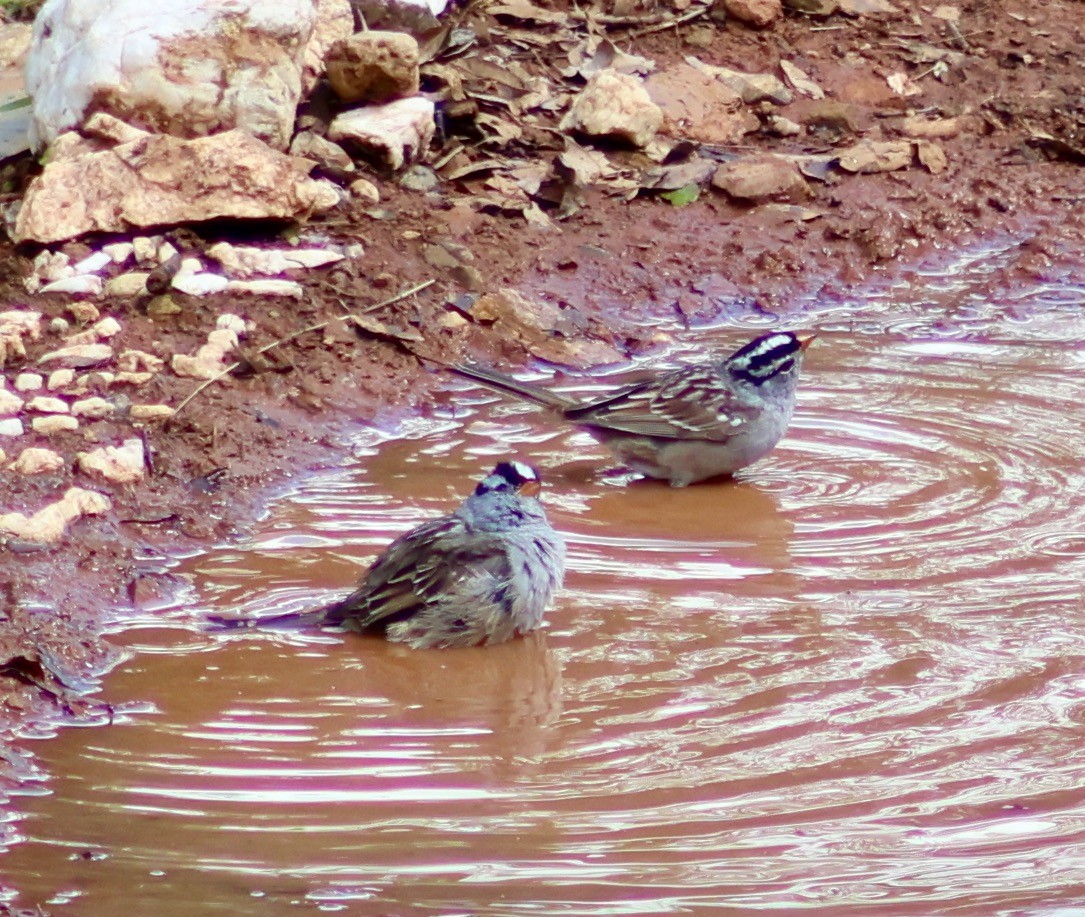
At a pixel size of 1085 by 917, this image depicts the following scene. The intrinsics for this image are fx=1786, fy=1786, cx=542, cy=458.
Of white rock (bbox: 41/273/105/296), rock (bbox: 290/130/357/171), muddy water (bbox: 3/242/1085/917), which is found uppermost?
rock (bbox: 290/130/357/171)

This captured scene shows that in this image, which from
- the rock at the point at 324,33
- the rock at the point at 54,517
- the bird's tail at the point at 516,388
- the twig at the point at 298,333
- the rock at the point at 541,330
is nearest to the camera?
the rock at the point at 54,517

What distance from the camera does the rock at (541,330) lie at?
332 inches

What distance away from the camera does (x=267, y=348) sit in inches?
307

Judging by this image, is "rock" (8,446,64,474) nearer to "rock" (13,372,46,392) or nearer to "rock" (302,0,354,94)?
"rock" (13,372,46,392)

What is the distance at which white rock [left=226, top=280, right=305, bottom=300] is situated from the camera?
8.10 m

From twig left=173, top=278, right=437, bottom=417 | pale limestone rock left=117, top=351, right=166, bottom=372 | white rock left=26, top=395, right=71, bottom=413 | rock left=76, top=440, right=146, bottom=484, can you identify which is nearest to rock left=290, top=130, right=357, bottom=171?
twig left=173, top=278, right=437, bottom=417

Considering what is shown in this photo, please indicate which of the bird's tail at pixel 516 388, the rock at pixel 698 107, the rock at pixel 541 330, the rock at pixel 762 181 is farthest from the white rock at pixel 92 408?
the rock at pixel 698 107

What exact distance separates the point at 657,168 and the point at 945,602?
461cm

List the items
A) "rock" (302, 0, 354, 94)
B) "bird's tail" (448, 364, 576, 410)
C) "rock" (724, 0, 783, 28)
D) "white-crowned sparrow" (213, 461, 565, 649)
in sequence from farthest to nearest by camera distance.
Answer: "rock" (724, 0, 783, 28) < "rock" (302, 0, 354, 94) < "bird's tail" (448, 364, 576, 410) < "white-crowned sparrow" (213, 461, 565, 649)

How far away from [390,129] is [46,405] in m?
2.90

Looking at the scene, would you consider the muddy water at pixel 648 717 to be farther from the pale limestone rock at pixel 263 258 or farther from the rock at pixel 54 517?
the pale limestone rock at pixel 263 258

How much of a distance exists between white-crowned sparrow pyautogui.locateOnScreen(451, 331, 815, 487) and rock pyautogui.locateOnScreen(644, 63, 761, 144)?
295 cm

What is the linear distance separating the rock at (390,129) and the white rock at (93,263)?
1568 mm

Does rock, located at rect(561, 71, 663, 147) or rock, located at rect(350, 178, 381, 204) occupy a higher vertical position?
rock, located at rect(561, 71, 663, 147)
